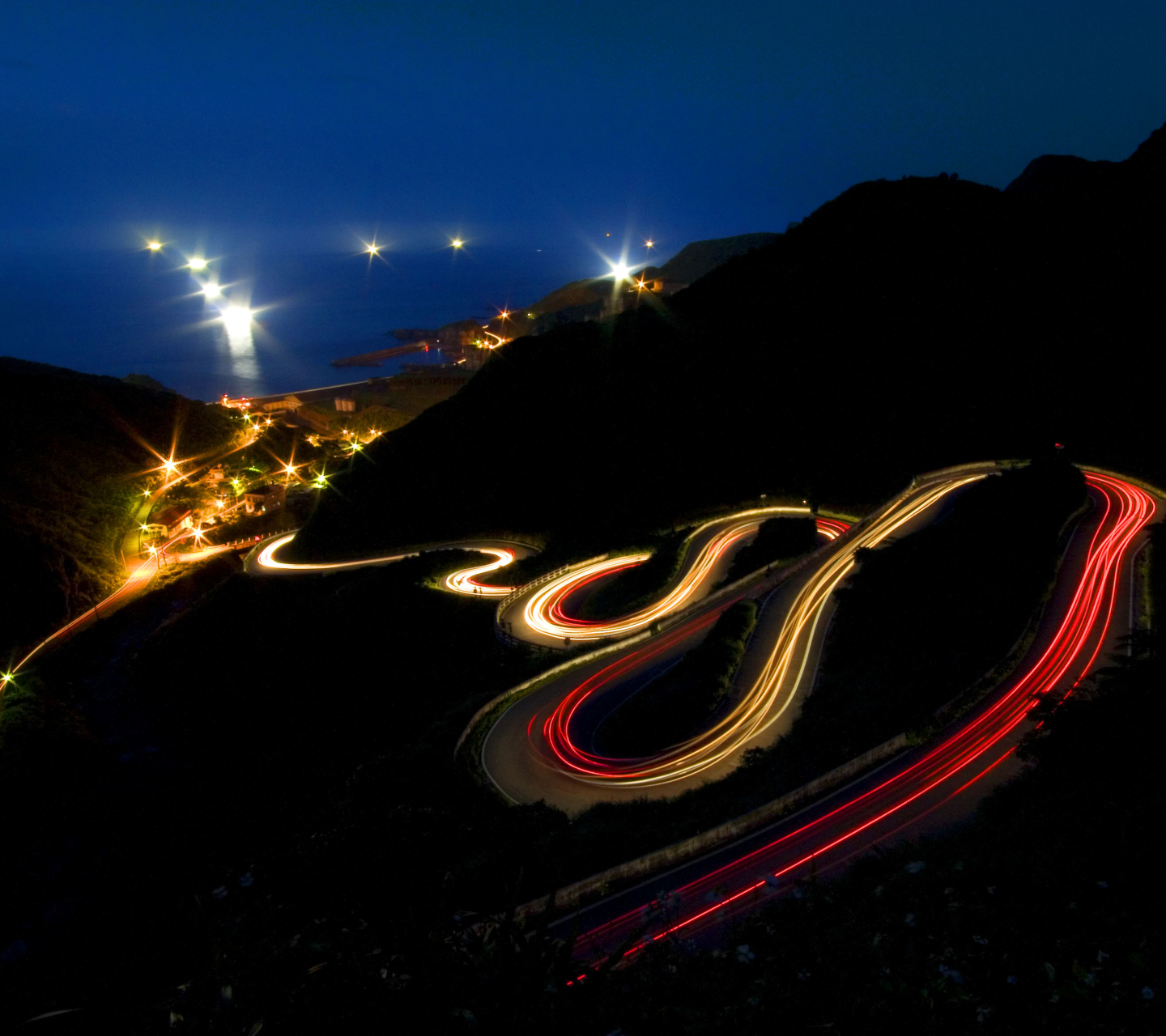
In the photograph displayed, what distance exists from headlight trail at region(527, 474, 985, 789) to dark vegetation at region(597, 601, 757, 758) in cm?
38

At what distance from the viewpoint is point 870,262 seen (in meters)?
61.6

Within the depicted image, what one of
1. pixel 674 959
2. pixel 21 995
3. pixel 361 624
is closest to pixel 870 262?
pixel 361 624

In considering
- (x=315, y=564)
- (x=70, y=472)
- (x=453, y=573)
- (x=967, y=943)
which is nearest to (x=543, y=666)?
(x=453, y=573)

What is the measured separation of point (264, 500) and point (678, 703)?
230 ft

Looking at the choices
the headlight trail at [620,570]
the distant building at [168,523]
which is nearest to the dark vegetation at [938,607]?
the headlight trail at [620,570]

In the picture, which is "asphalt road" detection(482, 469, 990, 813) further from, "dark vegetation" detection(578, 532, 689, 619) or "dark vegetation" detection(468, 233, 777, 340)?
"dark vegetation" detection(468, 233, 777, 340)

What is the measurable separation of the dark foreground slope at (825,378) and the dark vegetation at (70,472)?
21978 mm

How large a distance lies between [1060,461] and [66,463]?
312ft

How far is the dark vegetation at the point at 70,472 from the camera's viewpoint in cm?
5412

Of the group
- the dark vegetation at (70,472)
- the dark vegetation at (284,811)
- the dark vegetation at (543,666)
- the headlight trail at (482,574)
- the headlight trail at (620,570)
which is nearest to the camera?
the dark vegetation at (284,811)

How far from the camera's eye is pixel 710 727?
20.9 meters

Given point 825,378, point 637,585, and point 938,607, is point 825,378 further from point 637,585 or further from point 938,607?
point 938,607

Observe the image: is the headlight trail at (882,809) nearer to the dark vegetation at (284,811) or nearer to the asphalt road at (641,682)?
the dark vegetation at (284,811)

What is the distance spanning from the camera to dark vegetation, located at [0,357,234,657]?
5412 centimetres
